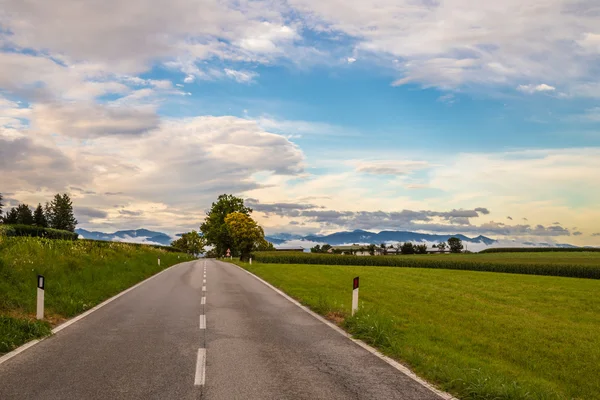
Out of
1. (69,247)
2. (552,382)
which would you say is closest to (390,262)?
(69,247)

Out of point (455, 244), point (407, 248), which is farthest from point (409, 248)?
Answer: point (455, 244)

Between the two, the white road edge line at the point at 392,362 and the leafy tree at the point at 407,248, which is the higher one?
the white road edge line at the point at 392,362

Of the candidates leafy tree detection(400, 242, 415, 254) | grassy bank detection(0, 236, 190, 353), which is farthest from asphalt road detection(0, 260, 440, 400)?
leafy tree detection(400, 242, 415, 254)

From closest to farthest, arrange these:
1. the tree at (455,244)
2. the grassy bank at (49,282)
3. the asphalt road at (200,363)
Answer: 1. the asphalt road at (200,363)
2. the grassy bank at (49,282)
3. the tree at (455,244)

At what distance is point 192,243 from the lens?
168250 millimetres

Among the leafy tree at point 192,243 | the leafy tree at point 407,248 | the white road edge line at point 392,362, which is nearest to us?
the white road edge line at point 392,362

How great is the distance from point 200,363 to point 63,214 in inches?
5673

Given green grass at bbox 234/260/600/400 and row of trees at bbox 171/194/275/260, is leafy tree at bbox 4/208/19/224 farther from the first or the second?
green grass at bbox 234/260/600/400

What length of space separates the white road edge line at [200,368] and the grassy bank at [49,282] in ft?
11.7

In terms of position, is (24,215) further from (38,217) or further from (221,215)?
(221,215)

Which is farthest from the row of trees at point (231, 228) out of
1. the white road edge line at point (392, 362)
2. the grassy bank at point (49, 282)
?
the white road edge line at point (392, 362)

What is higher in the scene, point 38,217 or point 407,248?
point 38,217

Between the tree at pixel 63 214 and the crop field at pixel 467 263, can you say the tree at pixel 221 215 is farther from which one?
the tree at pixel 63 214

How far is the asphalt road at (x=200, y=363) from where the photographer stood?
613 centimetres
